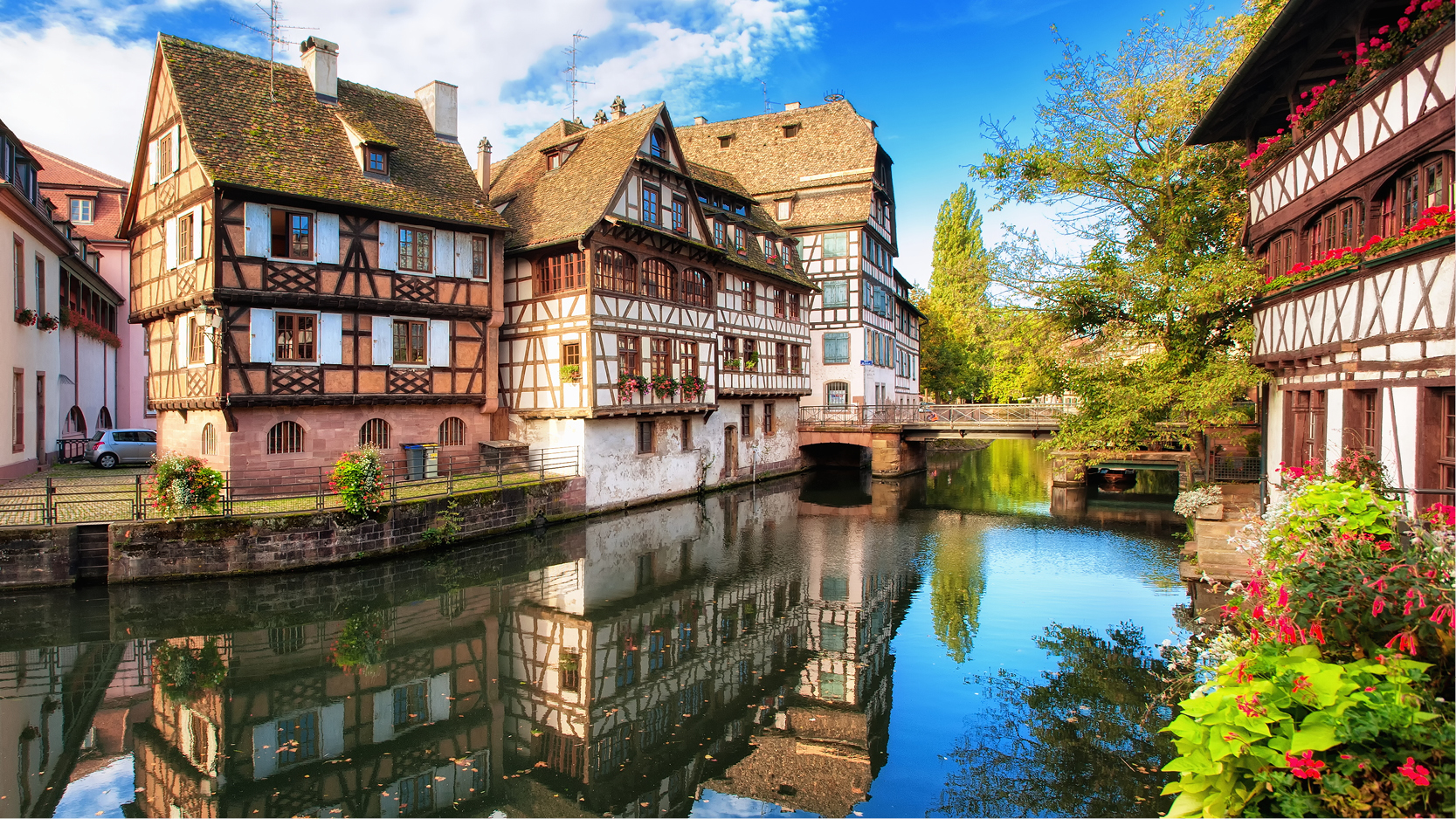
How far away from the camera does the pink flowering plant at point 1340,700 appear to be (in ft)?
12.7

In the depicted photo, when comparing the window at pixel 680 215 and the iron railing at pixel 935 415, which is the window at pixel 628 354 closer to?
the window at pixel 680 215

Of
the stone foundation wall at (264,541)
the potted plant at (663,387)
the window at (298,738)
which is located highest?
the potted plant at (663,387)

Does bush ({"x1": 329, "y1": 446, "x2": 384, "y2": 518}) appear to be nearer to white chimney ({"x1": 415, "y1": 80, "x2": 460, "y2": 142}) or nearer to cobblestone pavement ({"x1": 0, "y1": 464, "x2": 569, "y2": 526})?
cobblestone pavement ({"x1": 0, "y1": 464, "x2": 569, "y2": 526})

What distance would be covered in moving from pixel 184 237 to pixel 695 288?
46.8 feet

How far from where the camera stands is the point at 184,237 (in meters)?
19.0

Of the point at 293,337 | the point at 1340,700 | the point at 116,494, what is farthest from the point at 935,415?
the point at 1340,700

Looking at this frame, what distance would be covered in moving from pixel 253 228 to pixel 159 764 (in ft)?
44.3

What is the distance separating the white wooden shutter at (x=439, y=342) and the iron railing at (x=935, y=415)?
18.1 meters

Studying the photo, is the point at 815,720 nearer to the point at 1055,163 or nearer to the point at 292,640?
the point at 292,640

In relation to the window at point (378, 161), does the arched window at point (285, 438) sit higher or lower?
lower

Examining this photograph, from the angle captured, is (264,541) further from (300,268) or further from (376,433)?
(300,268)

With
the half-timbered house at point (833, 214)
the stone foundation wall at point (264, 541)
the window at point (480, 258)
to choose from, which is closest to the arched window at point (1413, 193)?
the stone foundation wall at point (264, 541)

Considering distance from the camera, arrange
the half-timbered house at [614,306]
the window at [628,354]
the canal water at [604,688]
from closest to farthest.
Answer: the canal water at [604,688], the half-timbered house at [614,306], the window at [628,354]

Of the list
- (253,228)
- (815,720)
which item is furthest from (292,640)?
(253,228)
